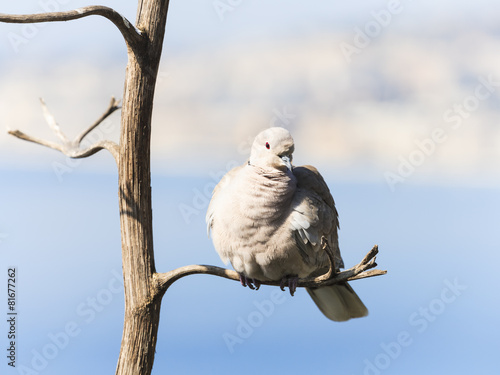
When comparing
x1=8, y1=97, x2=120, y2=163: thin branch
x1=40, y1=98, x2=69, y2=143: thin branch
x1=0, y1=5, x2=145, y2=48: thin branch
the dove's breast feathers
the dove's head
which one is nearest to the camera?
x1=0, y1=5, x2=145, y2=48: thin branch

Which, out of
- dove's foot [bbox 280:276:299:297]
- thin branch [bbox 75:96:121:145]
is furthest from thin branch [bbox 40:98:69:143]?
dove's foot [bbox 280:276:299:297]

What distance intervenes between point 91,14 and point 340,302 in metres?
2.93

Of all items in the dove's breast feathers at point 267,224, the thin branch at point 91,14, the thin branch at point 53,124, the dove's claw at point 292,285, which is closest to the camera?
the thin branch at point 91,14

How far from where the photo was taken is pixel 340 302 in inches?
182

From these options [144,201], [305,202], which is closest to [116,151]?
[144,201]

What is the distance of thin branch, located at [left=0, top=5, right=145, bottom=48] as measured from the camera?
313cm

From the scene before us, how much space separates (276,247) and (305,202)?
1.30ft

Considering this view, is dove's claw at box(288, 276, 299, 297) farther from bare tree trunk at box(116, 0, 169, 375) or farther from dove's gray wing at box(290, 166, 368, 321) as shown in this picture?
bare tree trunk at box(116, 0, 169, 375)

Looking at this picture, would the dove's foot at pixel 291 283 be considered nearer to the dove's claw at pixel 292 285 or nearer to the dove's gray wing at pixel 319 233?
the dove's claw at pixel 292 285

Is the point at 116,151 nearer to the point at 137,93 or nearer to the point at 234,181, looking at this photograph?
the point at 137,93

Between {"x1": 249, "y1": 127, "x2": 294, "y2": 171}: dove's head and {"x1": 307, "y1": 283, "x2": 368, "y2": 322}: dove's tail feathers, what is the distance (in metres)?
1.30

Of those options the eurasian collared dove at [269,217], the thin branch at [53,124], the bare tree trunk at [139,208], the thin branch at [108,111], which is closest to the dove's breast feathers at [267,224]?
the eurasian collared dove at [269,217]

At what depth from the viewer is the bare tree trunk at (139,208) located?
154 inches

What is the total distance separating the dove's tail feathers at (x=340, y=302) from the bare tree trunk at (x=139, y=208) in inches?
56.3
